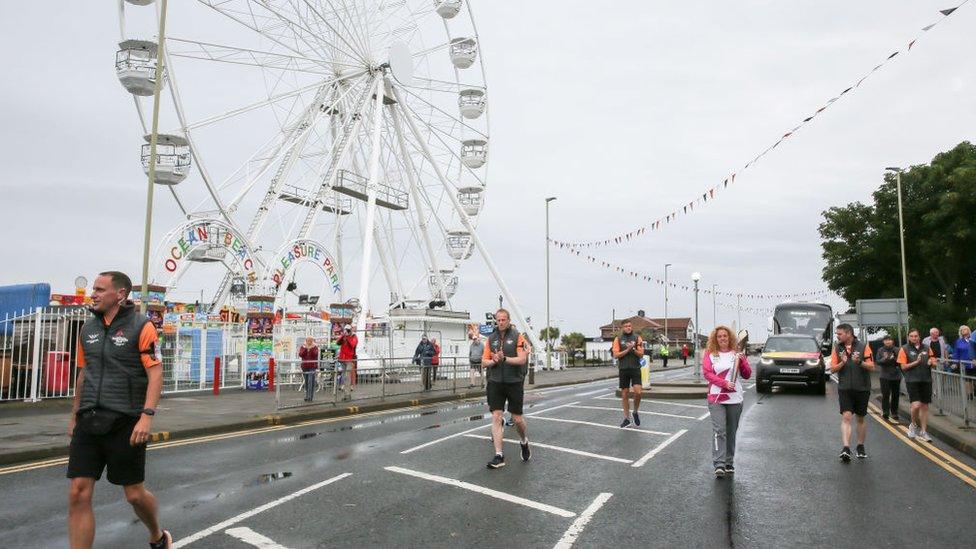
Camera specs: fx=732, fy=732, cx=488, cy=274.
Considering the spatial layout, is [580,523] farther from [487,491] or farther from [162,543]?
[162,543]

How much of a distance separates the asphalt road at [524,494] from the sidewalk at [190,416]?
2.60ft

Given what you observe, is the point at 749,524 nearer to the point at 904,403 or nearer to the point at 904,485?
the point at 904,485

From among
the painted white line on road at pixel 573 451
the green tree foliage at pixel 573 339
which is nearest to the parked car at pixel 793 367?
the painted white line on road at pixel 573 451

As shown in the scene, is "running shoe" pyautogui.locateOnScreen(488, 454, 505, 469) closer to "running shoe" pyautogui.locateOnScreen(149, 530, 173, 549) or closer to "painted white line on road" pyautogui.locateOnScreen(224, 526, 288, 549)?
"painted white line on road" pyautogui.locateOnScreen(224, 526, 288, 549)

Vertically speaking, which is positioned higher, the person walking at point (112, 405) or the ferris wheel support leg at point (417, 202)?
the ferris wheel support leg at point (417, 202)

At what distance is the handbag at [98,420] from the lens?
470 cm

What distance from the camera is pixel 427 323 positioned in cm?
3578

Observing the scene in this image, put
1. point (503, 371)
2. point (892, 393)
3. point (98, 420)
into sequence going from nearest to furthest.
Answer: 1. point (98, 420)
2. point (503, 371)
3. point (892, 393)

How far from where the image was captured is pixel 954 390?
12.6 meters

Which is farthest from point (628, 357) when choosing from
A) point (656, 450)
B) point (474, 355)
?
point (474, 355)

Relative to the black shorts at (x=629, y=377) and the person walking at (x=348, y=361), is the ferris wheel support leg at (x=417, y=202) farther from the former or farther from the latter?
the black shorts at (x=629, y=377)

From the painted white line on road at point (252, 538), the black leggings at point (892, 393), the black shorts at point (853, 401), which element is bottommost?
the painted white line on road at point (252, 538)

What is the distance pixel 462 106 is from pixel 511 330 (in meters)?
28.2

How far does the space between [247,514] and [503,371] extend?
355cm
